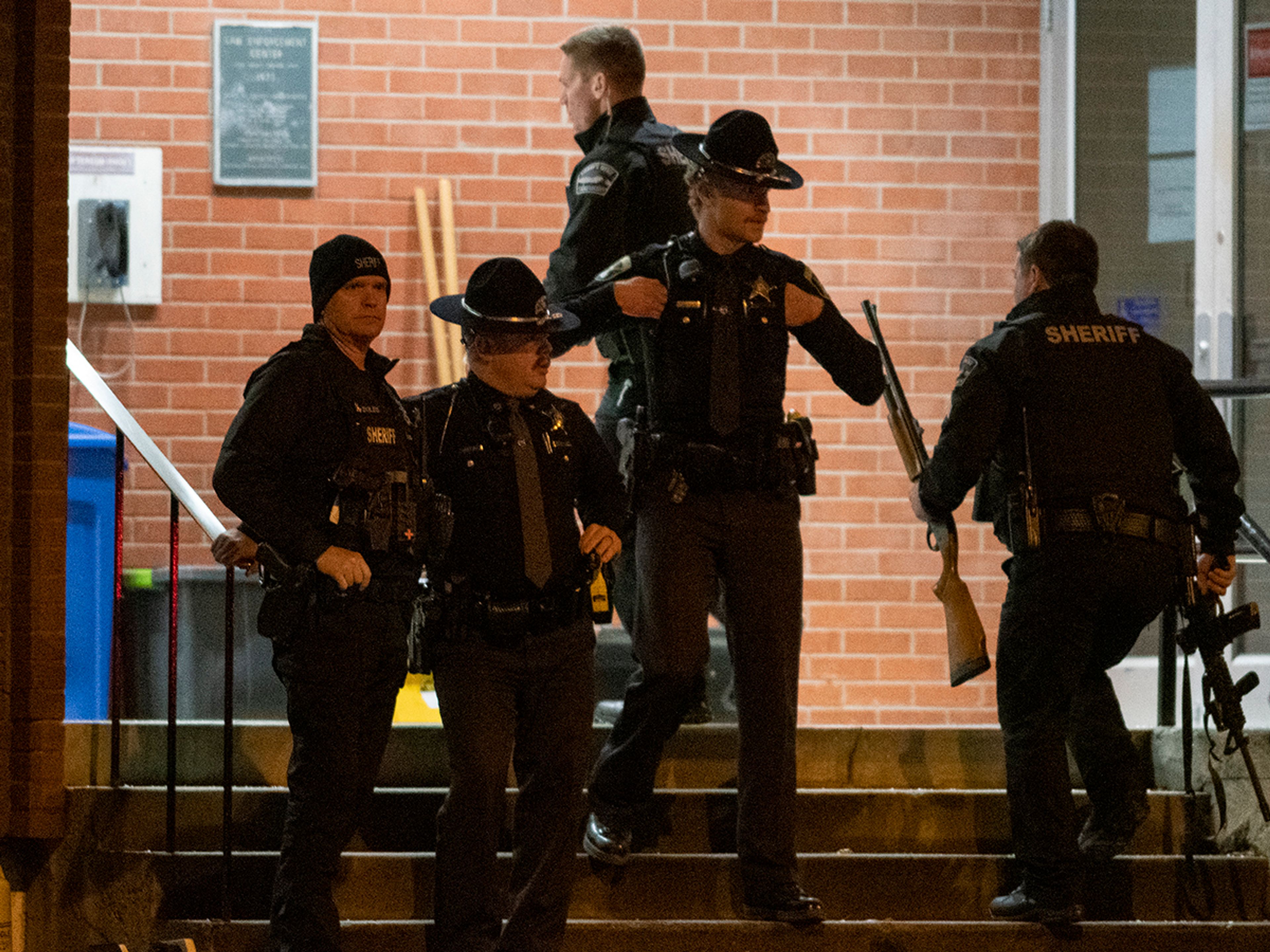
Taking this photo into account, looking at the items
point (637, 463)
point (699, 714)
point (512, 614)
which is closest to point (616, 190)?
point (637, 463)

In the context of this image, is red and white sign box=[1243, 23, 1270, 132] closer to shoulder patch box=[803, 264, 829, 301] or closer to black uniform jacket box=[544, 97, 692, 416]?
black uniform jacket box=[544, 97, 692, 416]

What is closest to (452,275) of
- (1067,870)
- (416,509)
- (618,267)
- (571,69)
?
(571,69)

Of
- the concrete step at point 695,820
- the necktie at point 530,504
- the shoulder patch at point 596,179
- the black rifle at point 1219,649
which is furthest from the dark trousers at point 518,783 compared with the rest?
the black rifle at point 1219,649

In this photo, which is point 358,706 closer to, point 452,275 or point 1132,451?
point 1132,451

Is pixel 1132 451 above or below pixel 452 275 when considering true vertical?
below

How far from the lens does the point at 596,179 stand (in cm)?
450

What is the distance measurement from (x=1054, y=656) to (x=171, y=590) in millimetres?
2334

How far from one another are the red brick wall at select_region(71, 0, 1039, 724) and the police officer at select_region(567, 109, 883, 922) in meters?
2.47

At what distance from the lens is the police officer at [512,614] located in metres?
3.64

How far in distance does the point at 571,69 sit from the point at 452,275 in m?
1.77

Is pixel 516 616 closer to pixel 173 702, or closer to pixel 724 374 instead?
pixel 724 374

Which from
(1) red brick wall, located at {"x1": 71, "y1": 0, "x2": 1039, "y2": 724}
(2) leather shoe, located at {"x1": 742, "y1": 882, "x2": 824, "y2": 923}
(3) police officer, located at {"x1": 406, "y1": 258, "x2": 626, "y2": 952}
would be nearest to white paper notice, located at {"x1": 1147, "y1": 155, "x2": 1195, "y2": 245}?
(1) red brick wall, located at {"x1": 71, "y1": 0, "x2": 1039, "y2": 724}

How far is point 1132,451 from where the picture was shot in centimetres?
411

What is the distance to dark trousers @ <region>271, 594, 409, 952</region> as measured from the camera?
364 cm
